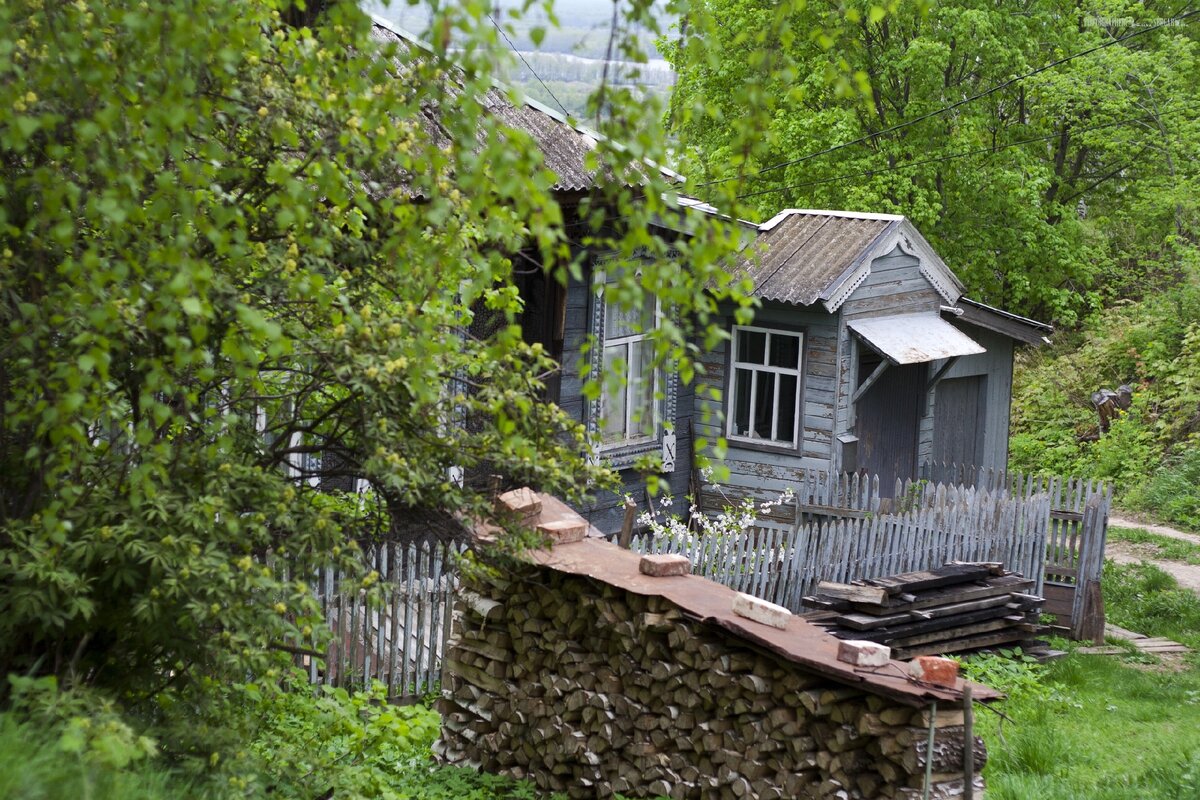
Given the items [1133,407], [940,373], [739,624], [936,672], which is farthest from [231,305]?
[1133,407]

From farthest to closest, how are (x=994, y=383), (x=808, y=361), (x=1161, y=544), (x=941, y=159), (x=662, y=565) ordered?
(x=941, y=159) < (x=994, y=383) < (x=1161, y=544) < (x=808, y=361) < (x=662, y=565)

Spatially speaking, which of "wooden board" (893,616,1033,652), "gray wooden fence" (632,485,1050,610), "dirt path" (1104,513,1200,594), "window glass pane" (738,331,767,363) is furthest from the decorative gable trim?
"wooden board" (893,616,1033,652)

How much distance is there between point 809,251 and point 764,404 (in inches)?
83.4

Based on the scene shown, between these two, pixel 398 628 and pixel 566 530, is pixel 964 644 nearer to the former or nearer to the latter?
pixel 566 530

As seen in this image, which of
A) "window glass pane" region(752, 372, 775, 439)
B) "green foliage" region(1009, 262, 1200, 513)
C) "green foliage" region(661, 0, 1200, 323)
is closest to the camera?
"window glass pane" region(752, 372, 775, 439)

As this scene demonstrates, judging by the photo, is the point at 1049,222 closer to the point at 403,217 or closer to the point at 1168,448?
the point at 1168,448

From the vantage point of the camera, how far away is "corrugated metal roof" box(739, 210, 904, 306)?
1543 cm

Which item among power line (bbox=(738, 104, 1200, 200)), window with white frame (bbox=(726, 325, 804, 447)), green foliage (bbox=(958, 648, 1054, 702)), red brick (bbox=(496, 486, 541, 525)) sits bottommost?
green foliage (bbox=(958, 648, 1054, 702))

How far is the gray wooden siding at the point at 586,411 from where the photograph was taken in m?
14.0

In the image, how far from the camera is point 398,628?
9.55m

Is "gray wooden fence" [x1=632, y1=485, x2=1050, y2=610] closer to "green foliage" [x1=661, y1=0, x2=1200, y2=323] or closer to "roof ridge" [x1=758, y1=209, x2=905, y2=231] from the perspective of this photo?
"roof ridge" [x1=758, y1=209, x2=905, y2=231]

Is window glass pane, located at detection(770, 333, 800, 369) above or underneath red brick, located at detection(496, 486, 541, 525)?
above

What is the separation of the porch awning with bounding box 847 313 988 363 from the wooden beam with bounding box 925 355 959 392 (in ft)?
0.97

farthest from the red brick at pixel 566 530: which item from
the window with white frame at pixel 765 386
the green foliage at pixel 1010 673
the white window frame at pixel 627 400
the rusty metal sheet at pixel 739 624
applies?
the window with white frame at pixel 765 386
